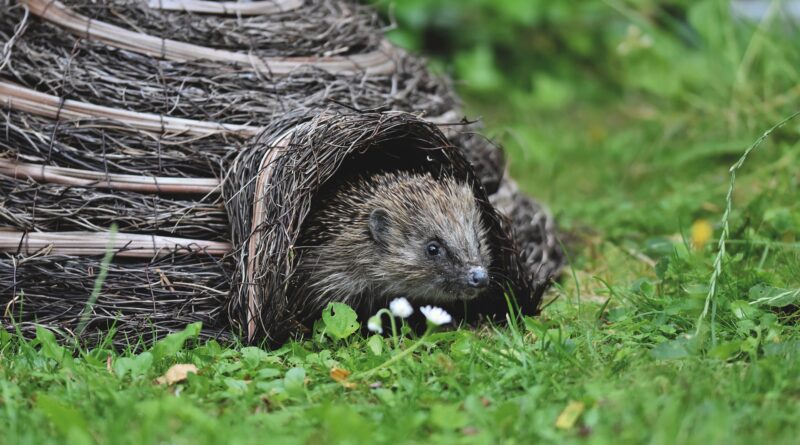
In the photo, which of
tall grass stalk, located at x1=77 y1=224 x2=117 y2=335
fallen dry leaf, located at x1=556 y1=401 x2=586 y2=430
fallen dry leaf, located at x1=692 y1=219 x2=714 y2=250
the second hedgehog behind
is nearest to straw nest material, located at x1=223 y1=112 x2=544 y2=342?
the second hedgehog behind

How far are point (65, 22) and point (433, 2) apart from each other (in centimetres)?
571

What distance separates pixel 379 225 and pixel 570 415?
1680mm

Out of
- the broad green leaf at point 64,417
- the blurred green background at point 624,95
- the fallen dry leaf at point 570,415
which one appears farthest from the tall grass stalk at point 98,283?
the blurred green background at point 624,95

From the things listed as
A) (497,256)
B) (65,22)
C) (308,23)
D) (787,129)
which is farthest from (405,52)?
(787,129)

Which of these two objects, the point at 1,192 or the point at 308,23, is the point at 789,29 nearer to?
the point at 308,23

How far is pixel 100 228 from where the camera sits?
14.5 feet

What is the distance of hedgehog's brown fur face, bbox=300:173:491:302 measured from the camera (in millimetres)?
4668

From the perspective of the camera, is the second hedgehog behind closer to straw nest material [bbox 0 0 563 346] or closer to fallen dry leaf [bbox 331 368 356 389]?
straw nest material [bbox 0 0 563 346]

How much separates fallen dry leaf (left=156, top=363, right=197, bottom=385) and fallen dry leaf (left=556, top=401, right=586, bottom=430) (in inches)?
57.0

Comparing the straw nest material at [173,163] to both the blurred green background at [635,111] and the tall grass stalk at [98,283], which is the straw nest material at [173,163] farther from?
the blurred green background at [635,111]

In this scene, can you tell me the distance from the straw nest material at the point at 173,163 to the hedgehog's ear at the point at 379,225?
278 millimetres

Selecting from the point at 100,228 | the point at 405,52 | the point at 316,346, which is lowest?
the point at 316,346

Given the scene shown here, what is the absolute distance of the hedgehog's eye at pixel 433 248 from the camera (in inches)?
185

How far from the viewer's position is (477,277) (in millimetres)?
4512
